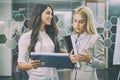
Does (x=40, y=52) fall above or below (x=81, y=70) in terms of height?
above

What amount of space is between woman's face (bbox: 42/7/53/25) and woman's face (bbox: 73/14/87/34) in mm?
227

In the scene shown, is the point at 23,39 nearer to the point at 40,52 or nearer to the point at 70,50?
the point at 40,52

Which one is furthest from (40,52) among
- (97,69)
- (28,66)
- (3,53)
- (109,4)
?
(109,4)

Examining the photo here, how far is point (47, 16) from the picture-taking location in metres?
2.17

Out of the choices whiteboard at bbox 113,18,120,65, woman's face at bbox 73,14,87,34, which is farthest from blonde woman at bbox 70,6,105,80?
whiteboard at bbox 113,18,120,65

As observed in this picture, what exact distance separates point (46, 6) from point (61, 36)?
31 cm

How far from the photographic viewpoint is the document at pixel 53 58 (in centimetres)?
210

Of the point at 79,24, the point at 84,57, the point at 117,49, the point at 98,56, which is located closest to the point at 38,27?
the point at 79,24

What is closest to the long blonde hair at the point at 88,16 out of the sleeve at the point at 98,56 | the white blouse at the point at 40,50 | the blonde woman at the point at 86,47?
the blonde woman at the point at 86,47

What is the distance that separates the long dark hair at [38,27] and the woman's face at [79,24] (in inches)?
7.2

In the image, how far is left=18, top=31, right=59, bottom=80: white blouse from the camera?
2109 millimetres

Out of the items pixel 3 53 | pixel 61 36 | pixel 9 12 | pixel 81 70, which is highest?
pixel 9 12

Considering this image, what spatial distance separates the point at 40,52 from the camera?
2.11 meters

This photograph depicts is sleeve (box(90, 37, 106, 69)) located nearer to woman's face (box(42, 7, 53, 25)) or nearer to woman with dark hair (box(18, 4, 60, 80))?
woman with dark hair (box(18, 4, 60, 80))
